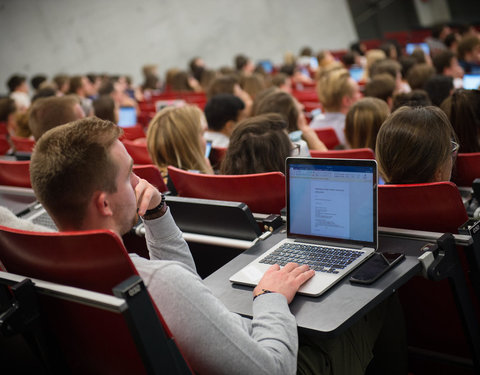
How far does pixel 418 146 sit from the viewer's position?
2.04 meters

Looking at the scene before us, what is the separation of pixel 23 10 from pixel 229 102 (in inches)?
359

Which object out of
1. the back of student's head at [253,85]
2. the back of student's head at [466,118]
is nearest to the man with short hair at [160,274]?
the back of student's head at [466,118]

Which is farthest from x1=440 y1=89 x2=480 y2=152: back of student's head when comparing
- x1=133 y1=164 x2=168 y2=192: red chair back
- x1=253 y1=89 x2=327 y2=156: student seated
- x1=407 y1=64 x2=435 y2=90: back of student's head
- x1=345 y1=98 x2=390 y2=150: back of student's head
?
x1=407 y1=64 x2=435 y2=90: back of student's head

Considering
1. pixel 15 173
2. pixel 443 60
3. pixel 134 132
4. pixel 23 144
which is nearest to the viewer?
pixel 15 173

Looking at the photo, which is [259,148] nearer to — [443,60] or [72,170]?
[72,170]

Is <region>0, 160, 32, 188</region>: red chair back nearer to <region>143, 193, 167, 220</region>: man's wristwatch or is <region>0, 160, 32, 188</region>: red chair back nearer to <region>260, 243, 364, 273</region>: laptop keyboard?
<region>143, 193, 167, 220</region>: man's wristwatch

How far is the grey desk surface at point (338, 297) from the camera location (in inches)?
57.9

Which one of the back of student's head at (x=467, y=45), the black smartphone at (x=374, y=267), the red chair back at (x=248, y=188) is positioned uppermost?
the red chair back at (x=248, y=188)

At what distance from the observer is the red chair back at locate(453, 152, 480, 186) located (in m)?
2.41

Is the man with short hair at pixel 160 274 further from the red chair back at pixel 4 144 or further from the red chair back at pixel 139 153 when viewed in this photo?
the red chair back at pixel 4 144

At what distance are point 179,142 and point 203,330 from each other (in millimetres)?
1943

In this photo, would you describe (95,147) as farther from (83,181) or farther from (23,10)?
(23,10)

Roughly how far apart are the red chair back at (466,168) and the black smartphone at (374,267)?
0.90 meters

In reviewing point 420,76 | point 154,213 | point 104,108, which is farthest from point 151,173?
point 420,76
